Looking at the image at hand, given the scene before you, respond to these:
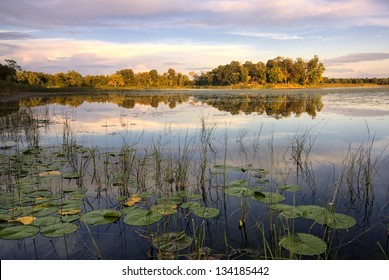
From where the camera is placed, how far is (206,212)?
4180 millimetres

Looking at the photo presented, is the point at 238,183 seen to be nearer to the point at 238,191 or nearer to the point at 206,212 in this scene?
the point at 238,191

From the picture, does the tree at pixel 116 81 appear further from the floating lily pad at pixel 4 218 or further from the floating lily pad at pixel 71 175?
the floating lily pad at pixel 4 218

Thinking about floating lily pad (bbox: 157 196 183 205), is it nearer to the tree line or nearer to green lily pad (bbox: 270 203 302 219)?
green lily pad (bbox: 270 203 302 219)

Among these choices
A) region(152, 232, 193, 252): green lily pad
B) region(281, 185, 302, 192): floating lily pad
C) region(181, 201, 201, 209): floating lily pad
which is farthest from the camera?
region(281, 185, 302, 192): floating lily pad

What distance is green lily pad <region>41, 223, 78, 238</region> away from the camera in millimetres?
3604

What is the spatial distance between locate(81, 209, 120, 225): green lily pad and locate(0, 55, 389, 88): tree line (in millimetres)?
89921

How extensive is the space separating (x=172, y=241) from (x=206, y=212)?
0.84 m

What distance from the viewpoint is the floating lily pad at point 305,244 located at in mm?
3121

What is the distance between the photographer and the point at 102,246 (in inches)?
140

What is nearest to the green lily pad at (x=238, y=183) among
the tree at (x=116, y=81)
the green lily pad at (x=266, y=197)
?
the green lily pad at (x=266, y=197)

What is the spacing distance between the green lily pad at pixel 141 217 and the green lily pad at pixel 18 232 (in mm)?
1143

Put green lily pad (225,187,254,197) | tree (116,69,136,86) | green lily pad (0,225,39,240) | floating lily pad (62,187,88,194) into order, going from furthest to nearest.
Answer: tree (116,69,136,86) → floating lily pad (62,187,88,194) → green lily pad (225,187,254,197) → green lily pad (0,225,39,240)

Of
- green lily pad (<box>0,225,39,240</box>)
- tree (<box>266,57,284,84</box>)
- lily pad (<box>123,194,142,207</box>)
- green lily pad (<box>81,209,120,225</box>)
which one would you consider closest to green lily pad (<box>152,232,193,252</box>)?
green lily pad (<box>81,209,120,225</box>)

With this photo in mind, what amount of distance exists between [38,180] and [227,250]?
13.3ft
